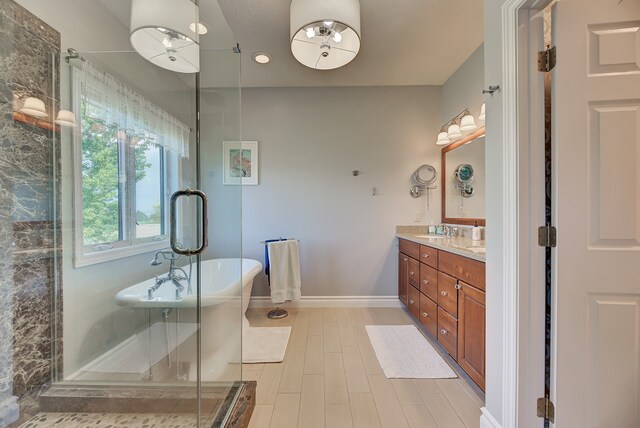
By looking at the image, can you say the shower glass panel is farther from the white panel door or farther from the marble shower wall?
the white panel door

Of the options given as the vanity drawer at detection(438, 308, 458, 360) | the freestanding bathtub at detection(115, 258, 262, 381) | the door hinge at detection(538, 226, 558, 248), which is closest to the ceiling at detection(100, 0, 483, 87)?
the freestanding bathtub at detection(115, 258, 262, 381)

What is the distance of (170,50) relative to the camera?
173 cm


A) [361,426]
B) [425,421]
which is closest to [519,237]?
[425,421]

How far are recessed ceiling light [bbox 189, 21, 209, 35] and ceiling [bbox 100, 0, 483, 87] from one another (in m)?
0.03

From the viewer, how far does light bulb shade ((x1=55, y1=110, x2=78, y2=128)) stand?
1.42 metres

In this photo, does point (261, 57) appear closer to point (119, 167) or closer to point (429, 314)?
point (119, 167)

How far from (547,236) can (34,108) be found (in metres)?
2.59

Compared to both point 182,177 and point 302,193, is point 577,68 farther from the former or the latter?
point 302,193

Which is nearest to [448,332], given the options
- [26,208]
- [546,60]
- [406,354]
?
[406,354]

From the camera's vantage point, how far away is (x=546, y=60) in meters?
1.09

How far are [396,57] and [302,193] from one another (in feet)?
5.97

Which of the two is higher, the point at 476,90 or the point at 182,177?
the point at 476,90

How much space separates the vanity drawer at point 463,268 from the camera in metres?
1.53

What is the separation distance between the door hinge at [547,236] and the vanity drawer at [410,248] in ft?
4.74
